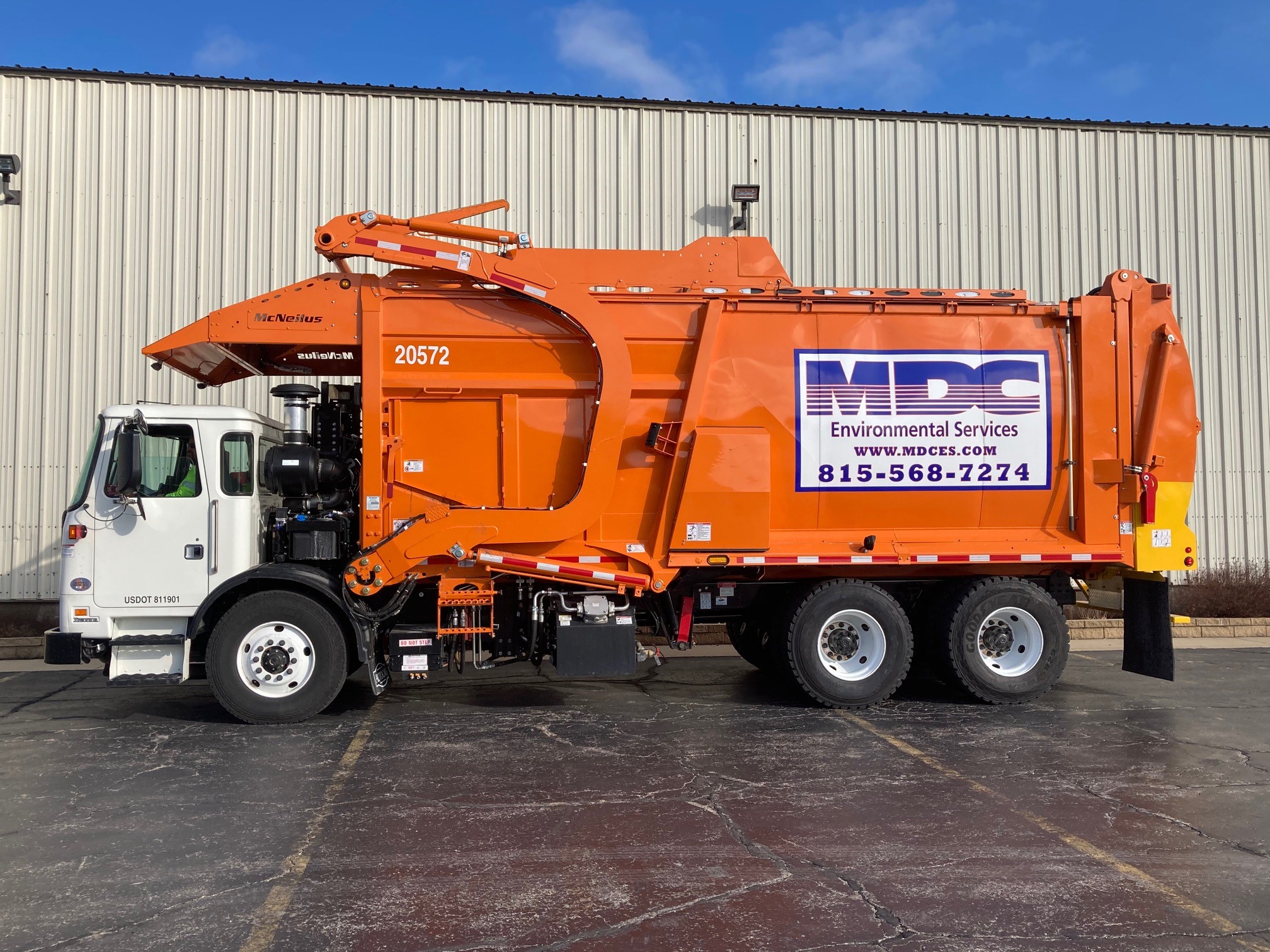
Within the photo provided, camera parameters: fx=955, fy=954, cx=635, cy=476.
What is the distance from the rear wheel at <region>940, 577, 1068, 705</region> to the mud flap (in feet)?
3.05

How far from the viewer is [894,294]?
847 cm

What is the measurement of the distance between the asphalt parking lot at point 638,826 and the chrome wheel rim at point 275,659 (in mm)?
361

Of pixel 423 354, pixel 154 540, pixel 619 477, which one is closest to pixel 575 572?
pixel 619 477

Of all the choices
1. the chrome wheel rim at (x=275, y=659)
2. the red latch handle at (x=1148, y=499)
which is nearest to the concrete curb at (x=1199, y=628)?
the red latch handle at (x=1148, y=499)

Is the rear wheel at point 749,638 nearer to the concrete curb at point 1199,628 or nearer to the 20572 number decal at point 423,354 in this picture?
the 20572 number decal at point 423,354

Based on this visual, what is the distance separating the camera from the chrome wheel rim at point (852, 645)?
829cm

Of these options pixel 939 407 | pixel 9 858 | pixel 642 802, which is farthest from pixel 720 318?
pixel 9 858

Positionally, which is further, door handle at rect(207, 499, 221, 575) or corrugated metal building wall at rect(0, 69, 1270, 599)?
corrugated metal building wall at rect(0, 69, 1270, 599)

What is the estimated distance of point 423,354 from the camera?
26.6 ft

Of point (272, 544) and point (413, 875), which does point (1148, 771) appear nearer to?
point (413, 875)

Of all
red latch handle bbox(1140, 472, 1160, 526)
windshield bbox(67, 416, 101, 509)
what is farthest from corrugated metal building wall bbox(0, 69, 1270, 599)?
red latch handle bbox(1140, 472, 1160, 526)

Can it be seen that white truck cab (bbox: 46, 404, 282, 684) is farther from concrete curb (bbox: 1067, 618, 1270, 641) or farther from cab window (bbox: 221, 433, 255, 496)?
concrete curb (bbox: 1067, 618, 1270, 641)

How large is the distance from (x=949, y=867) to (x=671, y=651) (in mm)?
7657

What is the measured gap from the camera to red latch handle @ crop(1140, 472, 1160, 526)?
8.52 m
